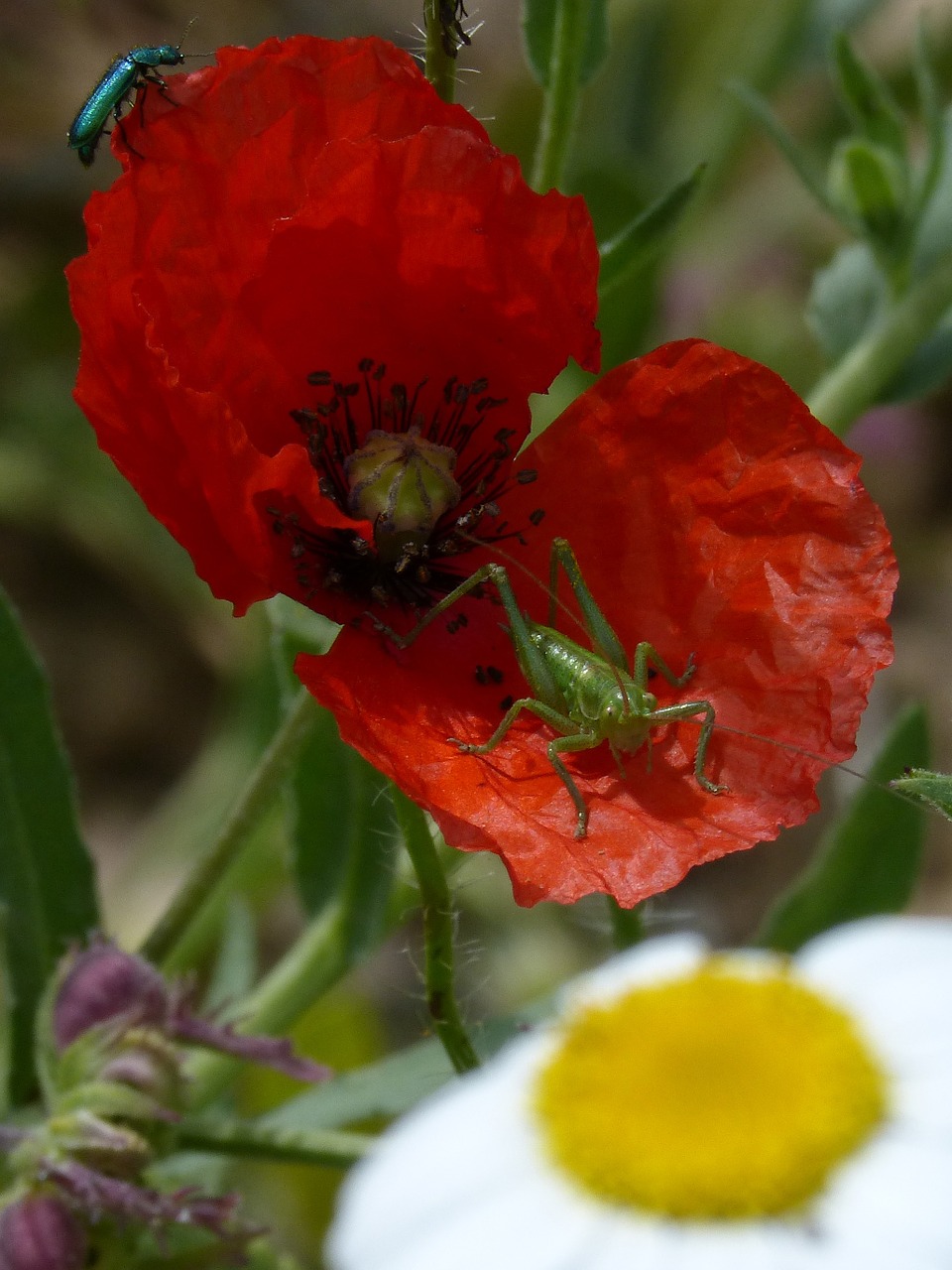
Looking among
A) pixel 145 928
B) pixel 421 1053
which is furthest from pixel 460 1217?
pixel 145 928

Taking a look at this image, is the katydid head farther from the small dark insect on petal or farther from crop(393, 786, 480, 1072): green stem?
the small dark insect on petal

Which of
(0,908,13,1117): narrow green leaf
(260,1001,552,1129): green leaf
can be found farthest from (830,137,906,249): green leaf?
(0,908,13,1117): narrow green leaf

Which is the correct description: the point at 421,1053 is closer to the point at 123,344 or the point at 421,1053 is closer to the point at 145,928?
the point at 123,344

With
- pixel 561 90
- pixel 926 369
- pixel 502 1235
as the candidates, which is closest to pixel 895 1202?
pixel 502 1235

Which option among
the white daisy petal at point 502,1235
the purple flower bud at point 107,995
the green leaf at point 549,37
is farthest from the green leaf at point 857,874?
the white daisy petal at point 502,1235

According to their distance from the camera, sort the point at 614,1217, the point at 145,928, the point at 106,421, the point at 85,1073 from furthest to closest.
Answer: the point at 145,928
the point at 85,1073
the point at 106,421
the point at 614,1217

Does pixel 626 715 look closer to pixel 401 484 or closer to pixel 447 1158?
pixel 401 484
